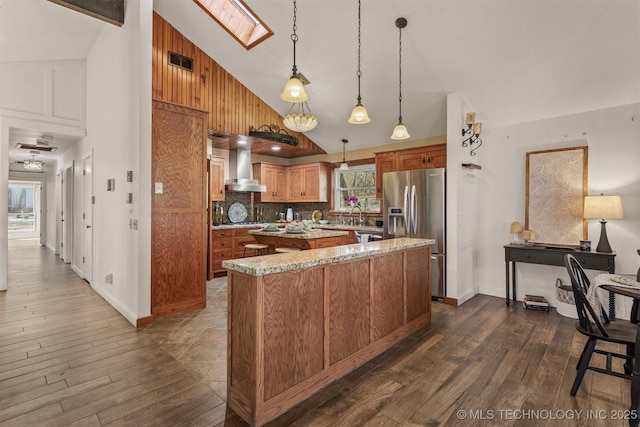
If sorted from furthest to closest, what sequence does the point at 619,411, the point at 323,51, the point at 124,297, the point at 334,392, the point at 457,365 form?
1. the point at 323,51
2. the point at 124,297
3. the point at 457,365
4. the point at 334,392
5. the point at 619,411

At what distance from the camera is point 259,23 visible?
4273mm

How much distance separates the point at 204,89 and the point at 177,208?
229cm

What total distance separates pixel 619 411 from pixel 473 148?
3.30 meters

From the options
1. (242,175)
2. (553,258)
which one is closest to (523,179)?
(553,258)

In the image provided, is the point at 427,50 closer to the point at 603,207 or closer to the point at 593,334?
the point at 603,207

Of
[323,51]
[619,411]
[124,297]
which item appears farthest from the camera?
[323,51]

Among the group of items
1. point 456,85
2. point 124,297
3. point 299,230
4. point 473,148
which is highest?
point 456,85

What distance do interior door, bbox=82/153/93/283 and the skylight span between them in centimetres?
276

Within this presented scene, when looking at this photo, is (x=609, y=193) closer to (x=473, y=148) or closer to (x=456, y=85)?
(x=473, y=148)

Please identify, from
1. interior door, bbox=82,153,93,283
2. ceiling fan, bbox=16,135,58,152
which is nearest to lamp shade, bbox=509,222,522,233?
interior door, bbox=82,153,93,283

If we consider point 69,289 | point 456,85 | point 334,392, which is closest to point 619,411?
point 334,392

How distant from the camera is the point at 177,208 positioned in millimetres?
3664

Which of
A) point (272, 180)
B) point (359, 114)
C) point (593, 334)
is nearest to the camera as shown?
point (593, 334)

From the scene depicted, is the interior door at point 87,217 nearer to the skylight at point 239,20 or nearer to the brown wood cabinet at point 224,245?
the brown wood cabinet at point 224,245
